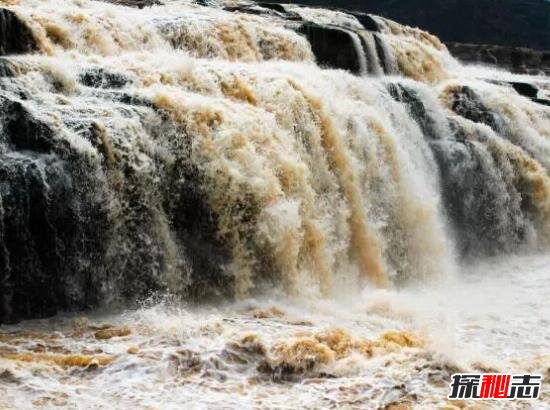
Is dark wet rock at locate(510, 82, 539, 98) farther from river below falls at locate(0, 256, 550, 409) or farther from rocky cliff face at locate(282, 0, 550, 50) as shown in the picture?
rocky cliff face at locate(282, 0, 550, 50)

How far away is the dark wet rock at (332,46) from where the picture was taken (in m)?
17.1

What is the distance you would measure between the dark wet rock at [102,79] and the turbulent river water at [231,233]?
0.04 metres

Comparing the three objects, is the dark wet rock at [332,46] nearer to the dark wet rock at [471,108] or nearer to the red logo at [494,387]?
the dark wet rock at [471,108]

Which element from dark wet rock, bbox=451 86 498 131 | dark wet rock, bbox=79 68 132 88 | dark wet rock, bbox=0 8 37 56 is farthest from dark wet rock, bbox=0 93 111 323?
dark wet rock, bbox=451 86 498 131

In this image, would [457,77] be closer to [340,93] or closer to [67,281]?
[340,93]

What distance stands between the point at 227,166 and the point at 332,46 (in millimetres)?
8701

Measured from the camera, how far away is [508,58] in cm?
3794

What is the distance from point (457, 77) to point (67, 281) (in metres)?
16.5

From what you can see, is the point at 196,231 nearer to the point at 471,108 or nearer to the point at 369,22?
the point at 471,108

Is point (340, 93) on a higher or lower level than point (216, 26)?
lower

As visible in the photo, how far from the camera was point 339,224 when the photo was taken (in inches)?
440

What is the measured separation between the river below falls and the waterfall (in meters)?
0.74

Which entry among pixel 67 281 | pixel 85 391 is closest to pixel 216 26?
pixel 67 281

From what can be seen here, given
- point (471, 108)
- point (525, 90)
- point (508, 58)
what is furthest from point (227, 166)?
point (508, 58)
